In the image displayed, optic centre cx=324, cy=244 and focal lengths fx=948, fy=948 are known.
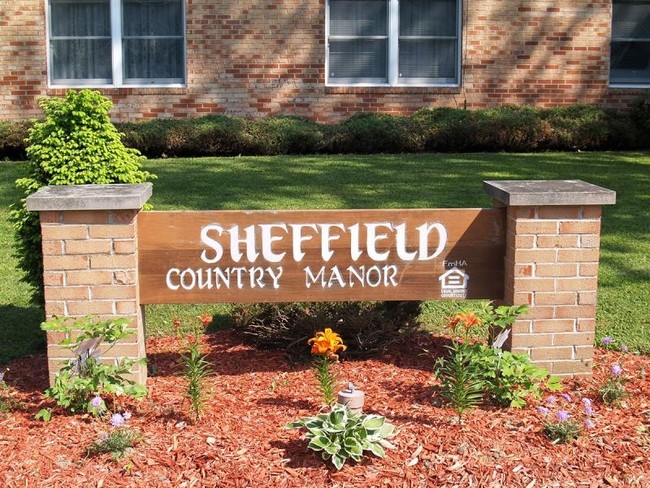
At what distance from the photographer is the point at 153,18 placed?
16.2 meters

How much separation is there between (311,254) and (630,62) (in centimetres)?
1355

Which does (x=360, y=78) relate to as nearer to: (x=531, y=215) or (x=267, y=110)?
(x=267, y=110)

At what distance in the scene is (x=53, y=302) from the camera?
523 centimetres

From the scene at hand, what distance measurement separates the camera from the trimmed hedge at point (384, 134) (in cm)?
1407

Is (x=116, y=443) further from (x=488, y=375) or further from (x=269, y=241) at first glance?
(x=488, y=375)

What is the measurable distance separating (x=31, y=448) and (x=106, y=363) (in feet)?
2.73

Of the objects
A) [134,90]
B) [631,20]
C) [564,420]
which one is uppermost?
[631,20]

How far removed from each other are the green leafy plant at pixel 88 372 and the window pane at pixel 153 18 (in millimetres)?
11833

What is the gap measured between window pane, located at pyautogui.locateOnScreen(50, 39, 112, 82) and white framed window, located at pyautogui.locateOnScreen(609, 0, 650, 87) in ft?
29.4

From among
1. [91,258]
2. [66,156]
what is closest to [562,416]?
[91,258]

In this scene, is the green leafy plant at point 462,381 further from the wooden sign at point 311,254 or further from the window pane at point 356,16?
the window pane at point 356,16

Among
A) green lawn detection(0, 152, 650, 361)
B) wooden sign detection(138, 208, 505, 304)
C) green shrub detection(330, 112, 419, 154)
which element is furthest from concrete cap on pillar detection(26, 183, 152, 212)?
green shrub detection(330, 112, 419, 154)

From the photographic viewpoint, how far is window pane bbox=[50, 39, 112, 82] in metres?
16.2

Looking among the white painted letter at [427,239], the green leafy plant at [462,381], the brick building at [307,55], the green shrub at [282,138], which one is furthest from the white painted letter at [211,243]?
the brick building at [307,55]
